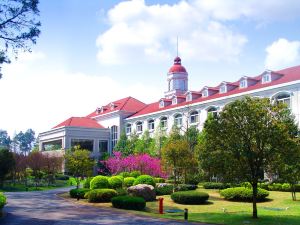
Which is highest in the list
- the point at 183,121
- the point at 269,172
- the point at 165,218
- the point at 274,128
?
the point at 183,121

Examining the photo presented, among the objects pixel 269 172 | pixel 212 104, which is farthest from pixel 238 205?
pixel 212 104

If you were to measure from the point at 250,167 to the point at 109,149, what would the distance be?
45.0m

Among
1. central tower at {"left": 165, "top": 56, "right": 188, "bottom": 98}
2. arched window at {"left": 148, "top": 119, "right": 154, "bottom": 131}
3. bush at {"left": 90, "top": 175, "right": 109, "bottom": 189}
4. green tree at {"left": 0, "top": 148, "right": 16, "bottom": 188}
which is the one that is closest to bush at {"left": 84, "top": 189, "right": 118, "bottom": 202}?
bush at {"left": 90, "top": 175, "right": 109, "bottom": 189}

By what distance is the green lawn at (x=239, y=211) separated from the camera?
1577 cm

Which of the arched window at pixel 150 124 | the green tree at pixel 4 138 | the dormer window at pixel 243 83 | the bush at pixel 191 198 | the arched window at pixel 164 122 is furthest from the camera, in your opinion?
the green tree at pixel 4 138

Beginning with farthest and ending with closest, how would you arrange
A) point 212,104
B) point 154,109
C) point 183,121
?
point 154,109 → point 183,121 → point 212,104

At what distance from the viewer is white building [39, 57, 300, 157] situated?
3672 cm

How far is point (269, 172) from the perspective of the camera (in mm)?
16391

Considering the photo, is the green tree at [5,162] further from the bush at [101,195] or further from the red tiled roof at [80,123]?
the red tiled roof at [80,123]

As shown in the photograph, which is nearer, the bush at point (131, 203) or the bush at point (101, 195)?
the bush at point (131, 203)

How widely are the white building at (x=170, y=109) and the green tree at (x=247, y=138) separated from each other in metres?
19.0

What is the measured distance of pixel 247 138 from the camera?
52.9ft

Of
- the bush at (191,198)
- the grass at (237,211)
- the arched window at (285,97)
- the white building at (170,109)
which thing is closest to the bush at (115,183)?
the grass at (237,211)

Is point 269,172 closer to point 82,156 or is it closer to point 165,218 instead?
point 165,218
